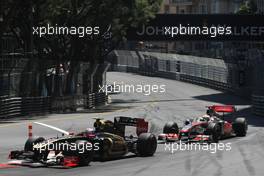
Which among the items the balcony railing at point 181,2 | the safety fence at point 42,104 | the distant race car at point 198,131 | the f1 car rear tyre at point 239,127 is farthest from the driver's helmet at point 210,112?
the balcony railing at point 181,2

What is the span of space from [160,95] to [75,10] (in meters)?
15.6

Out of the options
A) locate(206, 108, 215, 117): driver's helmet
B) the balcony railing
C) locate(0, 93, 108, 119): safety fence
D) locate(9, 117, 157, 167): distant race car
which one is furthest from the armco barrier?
the balcony railing

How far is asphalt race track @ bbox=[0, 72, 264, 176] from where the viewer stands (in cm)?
1711

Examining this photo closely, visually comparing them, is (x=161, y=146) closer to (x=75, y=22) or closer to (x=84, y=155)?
(x=84, y=155)

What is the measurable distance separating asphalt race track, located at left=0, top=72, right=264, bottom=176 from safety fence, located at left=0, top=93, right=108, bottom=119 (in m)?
1.06

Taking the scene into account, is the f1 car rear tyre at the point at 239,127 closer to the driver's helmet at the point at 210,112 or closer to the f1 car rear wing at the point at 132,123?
the driver's helmet at the point at 210,112

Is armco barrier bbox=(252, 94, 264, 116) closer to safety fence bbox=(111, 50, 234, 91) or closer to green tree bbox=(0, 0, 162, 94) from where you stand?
green tree bbox=(0, 0, 162, 94)

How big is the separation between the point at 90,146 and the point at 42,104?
21.5 metres

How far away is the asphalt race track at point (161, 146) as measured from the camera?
56.1 feet

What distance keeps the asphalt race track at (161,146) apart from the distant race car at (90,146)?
1.09ft

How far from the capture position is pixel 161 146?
2377 centimetres

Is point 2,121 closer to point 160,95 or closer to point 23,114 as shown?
point 23,114

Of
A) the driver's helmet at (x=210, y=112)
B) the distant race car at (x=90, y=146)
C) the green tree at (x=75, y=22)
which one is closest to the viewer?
the distant race car at (x=90, y=146)

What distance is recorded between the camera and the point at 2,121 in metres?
33.3
